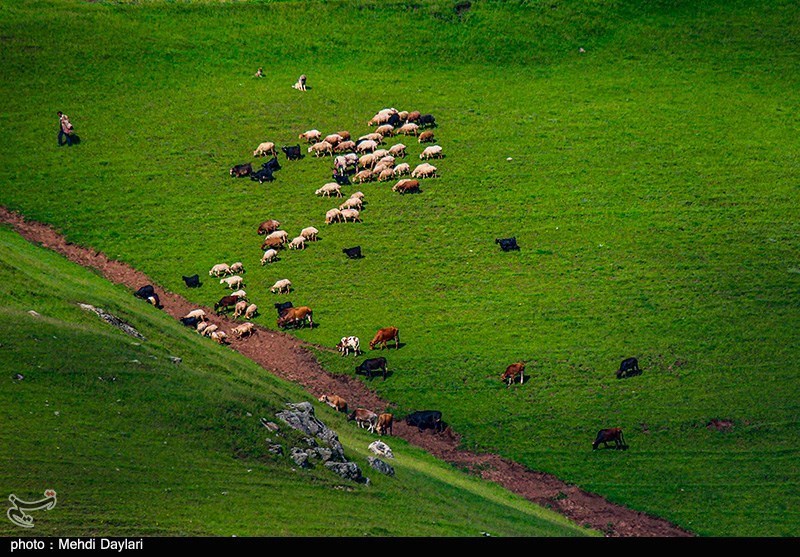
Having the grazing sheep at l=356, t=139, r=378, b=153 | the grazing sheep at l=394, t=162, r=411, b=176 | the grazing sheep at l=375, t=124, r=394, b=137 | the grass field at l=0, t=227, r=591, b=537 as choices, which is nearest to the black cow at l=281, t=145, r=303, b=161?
the grazing sheep at l=356, t=139, r=378, b=153

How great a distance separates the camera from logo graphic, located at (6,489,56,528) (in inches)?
973

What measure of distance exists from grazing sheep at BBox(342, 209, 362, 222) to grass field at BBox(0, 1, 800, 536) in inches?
24.1

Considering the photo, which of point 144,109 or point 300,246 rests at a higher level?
point 144,109

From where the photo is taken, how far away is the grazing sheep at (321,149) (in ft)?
199

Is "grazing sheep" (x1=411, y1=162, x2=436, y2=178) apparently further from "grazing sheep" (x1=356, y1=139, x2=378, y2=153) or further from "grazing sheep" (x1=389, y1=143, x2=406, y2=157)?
"grazing sheep" (x1=356, y1=139, x2=378, y2=153)

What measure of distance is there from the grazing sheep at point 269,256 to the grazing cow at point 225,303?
11.4 ft

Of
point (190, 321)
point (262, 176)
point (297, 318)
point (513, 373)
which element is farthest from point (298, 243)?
point (513, 373)

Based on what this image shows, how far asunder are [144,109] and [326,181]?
50.7ft

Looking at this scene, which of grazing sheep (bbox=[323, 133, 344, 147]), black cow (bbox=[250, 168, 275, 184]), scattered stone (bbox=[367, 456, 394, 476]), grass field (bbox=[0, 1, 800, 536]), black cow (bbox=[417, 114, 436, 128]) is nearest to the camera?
scattered stone (bbox=[367, 456, 394, 476])

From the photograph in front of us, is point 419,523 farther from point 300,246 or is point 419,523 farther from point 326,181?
point 326,181

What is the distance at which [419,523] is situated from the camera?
30641 millimetres
